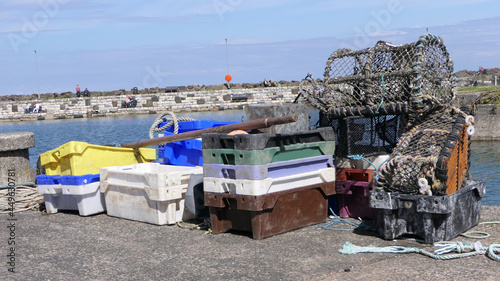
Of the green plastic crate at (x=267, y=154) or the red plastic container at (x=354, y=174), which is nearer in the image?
the green plastic crate at (x=267, y=154)

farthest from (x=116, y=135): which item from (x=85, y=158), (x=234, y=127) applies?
(x=234, y=127)

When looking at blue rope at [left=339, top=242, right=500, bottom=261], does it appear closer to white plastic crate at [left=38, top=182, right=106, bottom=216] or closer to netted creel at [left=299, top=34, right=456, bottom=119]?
netted creel at [left=299, top=34, right=456, bottom=119]

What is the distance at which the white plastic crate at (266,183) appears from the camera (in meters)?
5.29

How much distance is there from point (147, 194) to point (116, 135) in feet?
96.8

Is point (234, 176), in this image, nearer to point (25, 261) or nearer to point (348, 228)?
point (348, 228)

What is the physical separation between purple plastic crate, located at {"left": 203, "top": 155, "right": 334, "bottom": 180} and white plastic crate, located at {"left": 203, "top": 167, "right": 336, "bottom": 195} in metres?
0.04

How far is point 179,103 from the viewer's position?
51.6 meters

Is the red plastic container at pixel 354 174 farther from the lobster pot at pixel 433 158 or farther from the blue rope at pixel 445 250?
the blue rope at pixel 445 250

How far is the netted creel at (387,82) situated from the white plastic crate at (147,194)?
5.61 feet

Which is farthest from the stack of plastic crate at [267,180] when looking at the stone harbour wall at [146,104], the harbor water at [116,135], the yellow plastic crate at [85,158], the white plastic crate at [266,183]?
the stone harbour wall at [146,104]

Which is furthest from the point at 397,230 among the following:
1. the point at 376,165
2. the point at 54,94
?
the point at 54,94

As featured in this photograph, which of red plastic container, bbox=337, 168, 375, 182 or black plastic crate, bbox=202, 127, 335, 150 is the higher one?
black plastic crate, bbox=202, 127, 335, 150

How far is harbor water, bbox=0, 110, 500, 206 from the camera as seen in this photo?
18.0 meters

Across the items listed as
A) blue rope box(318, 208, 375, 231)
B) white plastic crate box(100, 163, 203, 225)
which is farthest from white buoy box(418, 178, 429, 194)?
white plastic crate box(100, 163, 203, 225)
